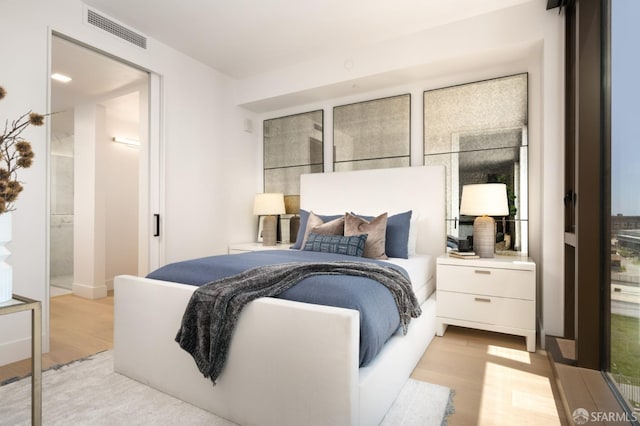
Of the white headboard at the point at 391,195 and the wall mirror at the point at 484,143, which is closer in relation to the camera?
the wall mirror at the point at 484,143

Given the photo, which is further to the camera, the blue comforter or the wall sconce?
the wall sconce

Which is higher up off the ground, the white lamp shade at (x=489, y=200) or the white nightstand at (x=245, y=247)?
the white lamp shade at (x=489, y=200)

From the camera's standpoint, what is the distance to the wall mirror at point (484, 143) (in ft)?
9.89

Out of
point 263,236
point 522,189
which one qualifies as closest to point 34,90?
point 263,236

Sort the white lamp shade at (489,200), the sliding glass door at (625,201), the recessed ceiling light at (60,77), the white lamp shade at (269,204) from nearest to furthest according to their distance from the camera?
1. the sliding glass door at (625,201)
2. the white lamp shade at (489,200)
3. the recessed ceiling light at (60,77)
4. the white lamp shade at (269,204)

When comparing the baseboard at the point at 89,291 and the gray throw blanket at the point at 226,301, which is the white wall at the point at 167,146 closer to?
the baseboard at the point at 89,291

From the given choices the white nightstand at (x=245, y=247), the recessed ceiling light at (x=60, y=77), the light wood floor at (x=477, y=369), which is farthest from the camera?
the white nightstand at (x=245, y=247)

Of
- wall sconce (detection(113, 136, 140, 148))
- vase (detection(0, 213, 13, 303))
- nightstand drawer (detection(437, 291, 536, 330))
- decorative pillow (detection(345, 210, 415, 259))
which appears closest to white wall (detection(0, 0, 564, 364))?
nightstand drawer (detection(437, 291, 536, 330))

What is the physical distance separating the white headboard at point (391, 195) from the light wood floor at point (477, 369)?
93 centimetres

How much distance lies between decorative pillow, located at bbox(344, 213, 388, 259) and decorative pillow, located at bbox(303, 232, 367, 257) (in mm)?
62

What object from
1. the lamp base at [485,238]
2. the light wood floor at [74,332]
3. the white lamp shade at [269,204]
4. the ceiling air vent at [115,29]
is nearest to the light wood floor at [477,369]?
the light wood floor at [74,332]

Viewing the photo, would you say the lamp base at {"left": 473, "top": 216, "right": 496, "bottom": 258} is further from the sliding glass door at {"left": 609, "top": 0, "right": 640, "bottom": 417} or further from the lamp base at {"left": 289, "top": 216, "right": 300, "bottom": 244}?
the lamp base at {"left": 289, "top": 216, "right": 300, "bottom": 244}

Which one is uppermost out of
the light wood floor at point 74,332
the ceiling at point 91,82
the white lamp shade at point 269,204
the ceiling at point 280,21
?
the ceiling at point 280,21

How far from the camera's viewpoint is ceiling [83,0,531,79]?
9.05 feet
